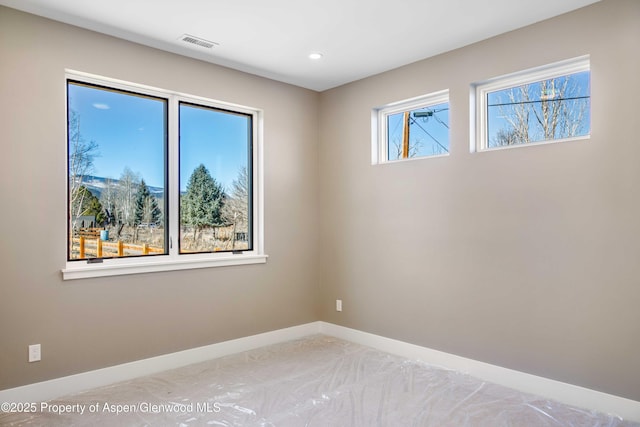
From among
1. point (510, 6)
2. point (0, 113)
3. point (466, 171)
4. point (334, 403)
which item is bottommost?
point (334, 403)

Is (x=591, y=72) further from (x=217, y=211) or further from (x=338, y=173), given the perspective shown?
(x=217, y=211)

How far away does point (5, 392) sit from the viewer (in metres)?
2.80

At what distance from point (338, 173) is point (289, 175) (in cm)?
52

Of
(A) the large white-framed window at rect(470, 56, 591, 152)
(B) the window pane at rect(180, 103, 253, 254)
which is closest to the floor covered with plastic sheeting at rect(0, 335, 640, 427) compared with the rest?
A: (B) the window pane at rect(180, 103, 253, 254)

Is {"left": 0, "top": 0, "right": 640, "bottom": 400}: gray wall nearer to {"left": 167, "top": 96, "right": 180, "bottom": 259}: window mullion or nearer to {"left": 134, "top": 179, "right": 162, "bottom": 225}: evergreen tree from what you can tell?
{"left": 167, "top": 96, "right": 180, "bottom": 259}: window mullion

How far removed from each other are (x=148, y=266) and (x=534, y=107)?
3251mm

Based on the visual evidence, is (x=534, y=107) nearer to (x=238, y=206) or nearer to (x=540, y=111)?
(x=540, y=111)

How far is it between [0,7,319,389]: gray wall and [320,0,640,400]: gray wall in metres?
0.94

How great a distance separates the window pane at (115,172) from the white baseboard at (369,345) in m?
0.89

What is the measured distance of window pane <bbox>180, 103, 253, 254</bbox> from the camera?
3857 millimetres

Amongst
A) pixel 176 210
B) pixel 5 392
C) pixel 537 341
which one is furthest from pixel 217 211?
pixel 537 341

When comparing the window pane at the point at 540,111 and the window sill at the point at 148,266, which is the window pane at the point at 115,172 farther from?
the window pane at the point at 540,111

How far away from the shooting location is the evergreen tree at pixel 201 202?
3.86 meters

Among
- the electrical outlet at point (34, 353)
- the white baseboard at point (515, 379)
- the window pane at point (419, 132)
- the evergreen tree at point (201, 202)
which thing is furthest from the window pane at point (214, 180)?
the white baseboard at point (515, 379)
